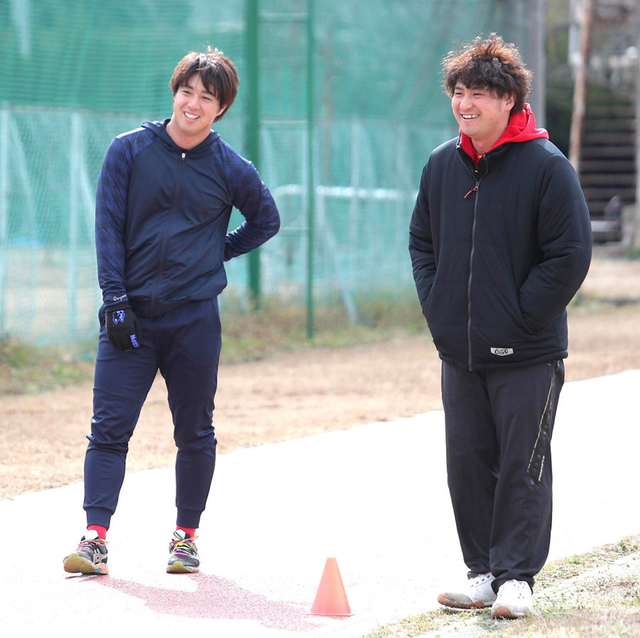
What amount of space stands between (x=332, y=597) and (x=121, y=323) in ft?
4.30

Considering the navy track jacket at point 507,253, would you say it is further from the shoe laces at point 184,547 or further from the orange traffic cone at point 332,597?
the shoe laces at point 184,547

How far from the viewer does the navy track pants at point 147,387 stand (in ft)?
15.2

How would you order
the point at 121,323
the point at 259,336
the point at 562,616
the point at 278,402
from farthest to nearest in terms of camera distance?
the point at 259,336, the point at 278,402, the point at 121,323, the point at 562,616

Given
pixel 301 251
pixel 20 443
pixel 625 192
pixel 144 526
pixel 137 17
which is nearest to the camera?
pixel 144 526

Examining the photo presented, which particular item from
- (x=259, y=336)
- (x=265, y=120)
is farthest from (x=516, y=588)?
(x=265, y=120)

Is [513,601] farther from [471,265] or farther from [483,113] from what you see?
[483,113]

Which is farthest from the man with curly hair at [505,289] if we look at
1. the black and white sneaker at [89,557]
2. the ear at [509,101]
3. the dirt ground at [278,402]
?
the dirt ground at [278,402]

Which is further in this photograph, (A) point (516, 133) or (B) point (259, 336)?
(B) point (259, 336)

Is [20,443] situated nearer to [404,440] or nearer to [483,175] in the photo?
[404,440]

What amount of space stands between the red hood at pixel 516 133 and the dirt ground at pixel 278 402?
3.15m

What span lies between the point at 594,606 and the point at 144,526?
217cm

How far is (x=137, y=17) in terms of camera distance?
38.7 ft

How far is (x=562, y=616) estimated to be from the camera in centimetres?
397

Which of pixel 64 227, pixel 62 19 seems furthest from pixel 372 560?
pixel 62 19
